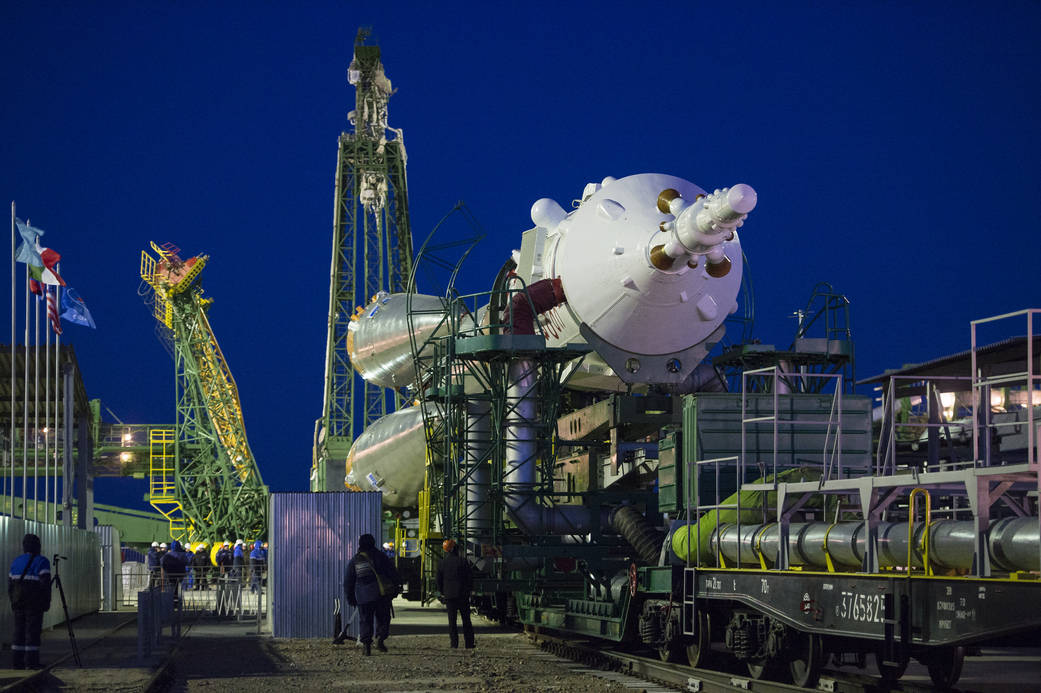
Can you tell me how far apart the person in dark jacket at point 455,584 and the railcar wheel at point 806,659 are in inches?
241

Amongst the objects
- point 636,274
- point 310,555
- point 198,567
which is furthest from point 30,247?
point 636,274

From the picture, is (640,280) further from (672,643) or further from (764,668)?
(764,668)

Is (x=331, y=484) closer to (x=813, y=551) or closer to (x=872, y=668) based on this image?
(x=872, y=668)

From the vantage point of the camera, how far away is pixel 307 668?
17578 millimetres

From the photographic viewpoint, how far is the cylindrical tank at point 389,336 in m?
26.9

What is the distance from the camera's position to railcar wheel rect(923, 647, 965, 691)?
1301 centimetres

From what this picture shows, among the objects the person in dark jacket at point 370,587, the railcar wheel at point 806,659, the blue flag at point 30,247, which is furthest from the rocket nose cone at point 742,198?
the blue flag at point 30,247

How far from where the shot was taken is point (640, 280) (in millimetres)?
20734

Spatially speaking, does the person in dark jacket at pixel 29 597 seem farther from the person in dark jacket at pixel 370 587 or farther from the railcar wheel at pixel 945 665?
the railcar wheel at pixel 945 665

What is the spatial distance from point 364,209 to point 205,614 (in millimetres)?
30249

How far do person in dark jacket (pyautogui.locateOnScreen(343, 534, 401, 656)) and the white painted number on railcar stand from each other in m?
8.59

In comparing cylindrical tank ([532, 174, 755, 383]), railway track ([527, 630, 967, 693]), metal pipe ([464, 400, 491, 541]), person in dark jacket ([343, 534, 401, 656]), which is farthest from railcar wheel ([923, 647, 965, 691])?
metal pipe ([464, 400, 491, 541])

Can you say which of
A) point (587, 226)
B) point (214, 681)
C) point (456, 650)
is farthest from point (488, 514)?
point (214, 681)

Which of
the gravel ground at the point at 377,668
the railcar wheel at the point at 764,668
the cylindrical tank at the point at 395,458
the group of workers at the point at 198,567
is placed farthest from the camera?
the group of workers at the point at 198,567
